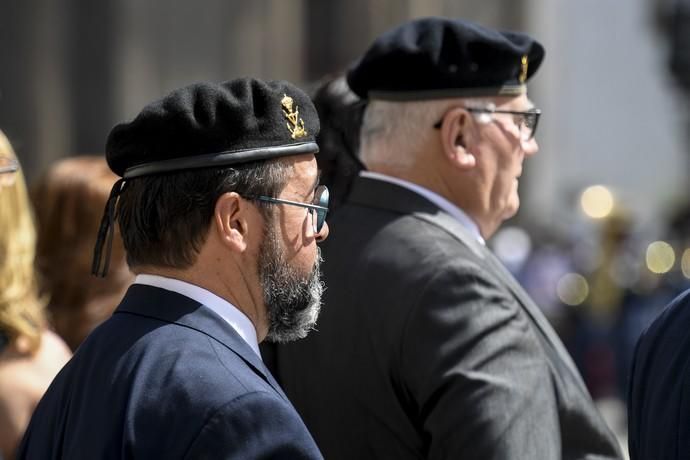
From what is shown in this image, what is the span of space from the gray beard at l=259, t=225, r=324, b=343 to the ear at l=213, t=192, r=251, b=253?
0.17 feet

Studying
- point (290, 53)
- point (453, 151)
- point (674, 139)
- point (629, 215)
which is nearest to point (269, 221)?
point (453, 151)

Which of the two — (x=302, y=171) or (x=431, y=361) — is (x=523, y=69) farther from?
(x=302, y=171)

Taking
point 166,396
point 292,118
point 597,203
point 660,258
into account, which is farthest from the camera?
point 597,203

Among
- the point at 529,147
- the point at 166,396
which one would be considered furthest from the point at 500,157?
the point at 166,396

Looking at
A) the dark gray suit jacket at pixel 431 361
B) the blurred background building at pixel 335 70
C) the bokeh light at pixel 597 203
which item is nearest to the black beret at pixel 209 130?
the dark gray suit jacket at pixel 431 361

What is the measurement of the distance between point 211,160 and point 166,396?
0.45 m

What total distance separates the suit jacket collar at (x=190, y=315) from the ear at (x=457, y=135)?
1185mm

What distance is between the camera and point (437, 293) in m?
3.05

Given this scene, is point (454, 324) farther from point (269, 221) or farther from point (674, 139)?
point (674, 139)

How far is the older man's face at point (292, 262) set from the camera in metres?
2.45

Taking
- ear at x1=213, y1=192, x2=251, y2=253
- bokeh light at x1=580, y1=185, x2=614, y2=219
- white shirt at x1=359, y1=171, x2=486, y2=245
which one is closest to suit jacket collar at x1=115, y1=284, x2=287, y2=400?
ear at x1=213, y1=192, x2=251, y2=253

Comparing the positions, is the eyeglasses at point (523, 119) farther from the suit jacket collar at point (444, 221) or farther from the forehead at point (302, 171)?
the forehead at point (302, 171)

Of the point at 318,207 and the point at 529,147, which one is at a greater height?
the point at 318,207

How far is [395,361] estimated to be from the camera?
306cm
